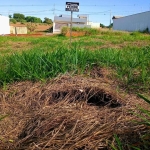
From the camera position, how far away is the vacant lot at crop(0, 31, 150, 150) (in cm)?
161

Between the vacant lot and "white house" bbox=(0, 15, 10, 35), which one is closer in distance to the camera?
the vacant lot

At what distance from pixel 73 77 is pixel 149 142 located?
1.56 meters

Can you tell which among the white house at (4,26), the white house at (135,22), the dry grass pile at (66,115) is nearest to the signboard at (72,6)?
A: the dry grass pile at (66,115)

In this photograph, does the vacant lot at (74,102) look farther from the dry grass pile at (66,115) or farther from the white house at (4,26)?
the white house at (4,26)

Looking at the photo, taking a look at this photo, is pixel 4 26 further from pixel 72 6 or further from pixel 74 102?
pixel 74 102

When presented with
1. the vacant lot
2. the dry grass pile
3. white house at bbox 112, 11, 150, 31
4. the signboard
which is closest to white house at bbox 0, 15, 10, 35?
white house at bbox 112, 11, 150, 31

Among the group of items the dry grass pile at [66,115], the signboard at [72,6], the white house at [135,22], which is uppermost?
the white house at [135,22]

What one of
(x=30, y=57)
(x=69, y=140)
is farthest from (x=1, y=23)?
(x=69, y=140)

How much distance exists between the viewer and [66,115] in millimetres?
1907

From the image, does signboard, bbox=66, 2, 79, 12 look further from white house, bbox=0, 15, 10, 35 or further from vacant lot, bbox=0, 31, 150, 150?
white house, bbox=0, 15, 10, 35

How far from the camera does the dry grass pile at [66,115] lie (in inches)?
63.4

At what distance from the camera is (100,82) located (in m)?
2.76

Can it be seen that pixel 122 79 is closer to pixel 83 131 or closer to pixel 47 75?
pixel 47 75

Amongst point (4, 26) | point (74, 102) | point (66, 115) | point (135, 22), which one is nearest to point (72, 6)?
point (74, 102)
